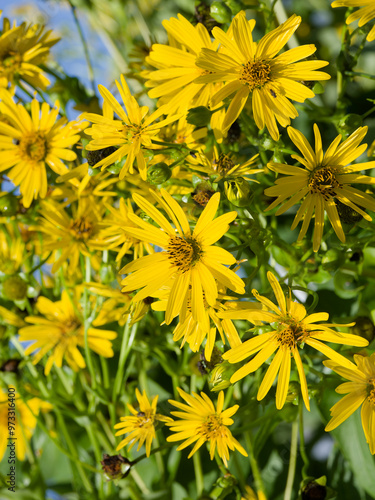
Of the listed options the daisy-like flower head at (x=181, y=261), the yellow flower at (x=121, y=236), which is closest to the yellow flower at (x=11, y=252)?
the yellow flower at (x=121, y=236)

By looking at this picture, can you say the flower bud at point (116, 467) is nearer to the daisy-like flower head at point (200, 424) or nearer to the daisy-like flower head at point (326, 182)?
the daisy-like flower head at point (200, 424)

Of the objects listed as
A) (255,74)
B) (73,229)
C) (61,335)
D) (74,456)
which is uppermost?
(255,74)

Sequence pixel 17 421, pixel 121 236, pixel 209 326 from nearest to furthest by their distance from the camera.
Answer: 1. pixel 209 326
2. pixel 121 236
3. pixel 17 421

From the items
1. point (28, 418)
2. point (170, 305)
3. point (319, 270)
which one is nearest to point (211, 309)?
point (170, 305)

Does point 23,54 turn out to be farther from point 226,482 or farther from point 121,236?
point 226,482

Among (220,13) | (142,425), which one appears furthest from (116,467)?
(220,13)

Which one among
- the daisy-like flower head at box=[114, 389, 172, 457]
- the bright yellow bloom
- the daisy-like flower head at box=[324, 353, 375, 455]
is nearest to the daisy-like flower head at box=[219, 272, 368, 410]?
the daisy-like flower head at box=[324, 353, 375, 455]
